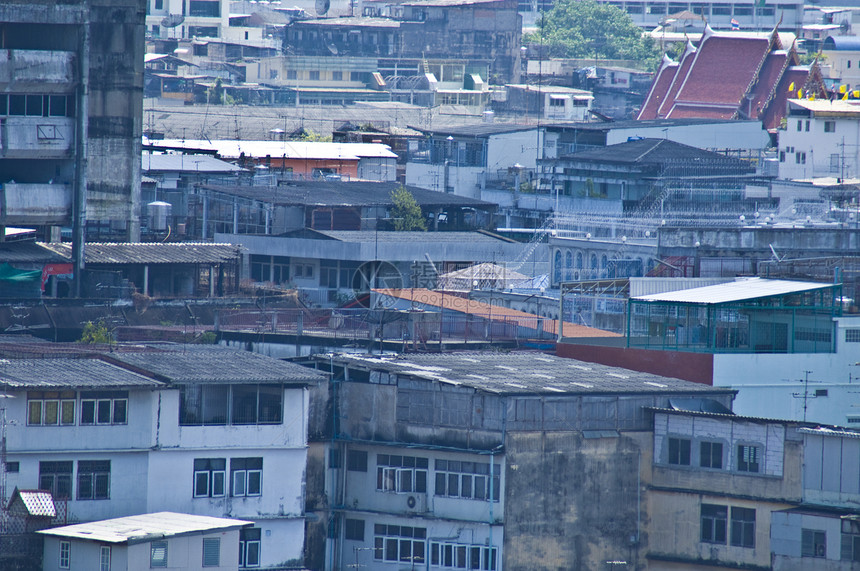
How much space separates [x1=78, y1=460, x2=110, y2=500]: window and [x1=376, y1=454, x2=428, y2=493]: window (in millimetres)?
5108

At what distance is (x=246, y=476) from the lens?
30.9m

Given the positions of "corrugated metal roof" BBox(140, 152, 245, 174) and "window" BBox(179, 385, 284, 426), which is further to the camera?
"corrugated metal roof" BBox(140, 152, 245, 174)

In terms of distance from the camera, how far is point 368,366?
3288 centimetres

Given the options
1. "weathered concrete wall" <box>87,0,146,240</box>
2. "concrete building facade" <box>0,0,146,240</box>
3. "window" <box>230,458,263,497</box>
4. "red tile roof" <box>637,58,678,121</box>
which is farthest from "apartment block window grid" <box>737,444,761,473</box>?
"red tile roof" <box>637,58,678,121</box>

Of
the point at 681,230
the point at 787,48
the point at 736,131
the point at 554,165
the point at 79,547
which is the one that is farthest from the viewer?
the point at 787,48

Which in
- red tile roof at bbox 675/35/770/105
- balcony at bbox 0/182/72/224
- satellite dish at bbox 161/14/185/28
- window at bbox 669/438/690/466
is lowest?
window at bbox 669/438/690/466

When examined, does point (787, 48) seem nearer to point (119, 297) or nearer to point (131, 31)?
point (131, 31)

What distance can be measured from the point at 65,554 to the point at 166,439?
285cm

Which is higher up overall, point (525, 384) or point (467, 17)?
point (467, 17)

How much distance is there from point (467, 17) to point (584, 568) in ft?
288

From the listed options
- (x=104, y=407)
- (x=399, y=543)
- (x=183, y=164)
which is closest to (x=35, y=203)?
(x=183, y=164)

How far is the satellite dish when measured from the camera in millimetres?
116875

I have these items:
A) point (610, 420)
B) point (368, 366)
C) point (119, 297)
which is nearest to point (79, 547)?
point (368, 366)

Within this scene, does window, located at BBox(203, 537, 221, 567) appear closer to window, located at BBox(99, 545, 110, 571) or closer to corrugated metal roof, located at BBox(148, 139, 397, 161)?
window, located at BBox(99, 545, 110, 571)
